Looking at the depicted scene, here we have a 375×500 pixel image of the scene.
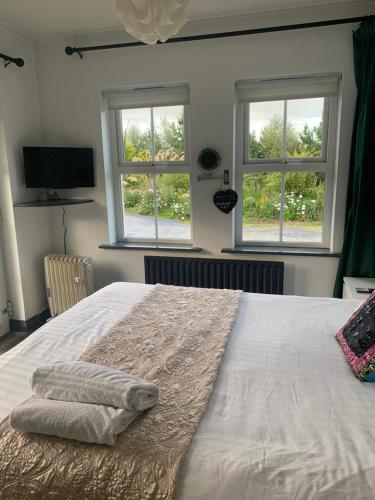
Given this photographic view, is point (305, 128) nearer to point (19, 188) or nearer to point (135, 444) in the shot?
point (19, 188)

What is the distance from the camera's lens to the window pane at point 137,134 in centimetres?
335

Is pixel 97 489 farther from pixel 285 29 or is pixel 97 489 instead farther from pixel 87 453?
pixel 285 29

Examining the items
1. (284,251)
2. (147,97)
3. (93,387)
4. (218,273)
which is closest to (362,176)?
(284,251)

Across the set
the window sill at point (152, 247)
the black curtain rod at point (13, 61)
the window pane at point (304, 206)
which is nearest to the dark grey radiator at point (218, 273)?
the window sill at point (152, 247)

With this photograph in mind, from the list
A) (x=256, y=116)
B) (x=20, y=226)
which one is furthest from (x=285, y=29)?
(x=20, y=226)

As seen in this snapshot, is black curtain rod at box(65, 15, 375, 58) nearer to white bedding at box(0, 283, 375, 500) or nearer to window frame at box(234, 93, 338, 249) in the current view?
window frame at box(234, 93, 338, 249)

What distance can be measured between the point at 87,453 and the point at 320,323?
1294 mm

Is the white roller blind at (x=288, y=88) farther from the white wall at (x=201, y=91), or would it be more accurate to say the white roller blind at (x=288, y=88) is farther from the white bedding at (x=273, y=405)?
the white bedding at (x=273, y=405)

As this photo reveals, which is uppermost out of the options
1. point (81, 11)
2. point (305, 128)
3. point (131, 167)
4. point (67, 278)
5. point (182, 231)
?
point (81, 11)

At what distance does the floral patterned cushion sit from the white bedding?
4 centimetres

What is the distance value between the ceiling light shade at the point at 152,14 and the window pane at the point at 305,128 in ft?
5.91

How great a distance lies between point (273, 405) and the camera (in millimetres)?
1295

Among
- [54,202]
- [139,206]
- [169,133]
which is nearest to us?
[54,202]

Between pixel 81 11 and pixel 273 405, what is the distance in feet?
9.58
